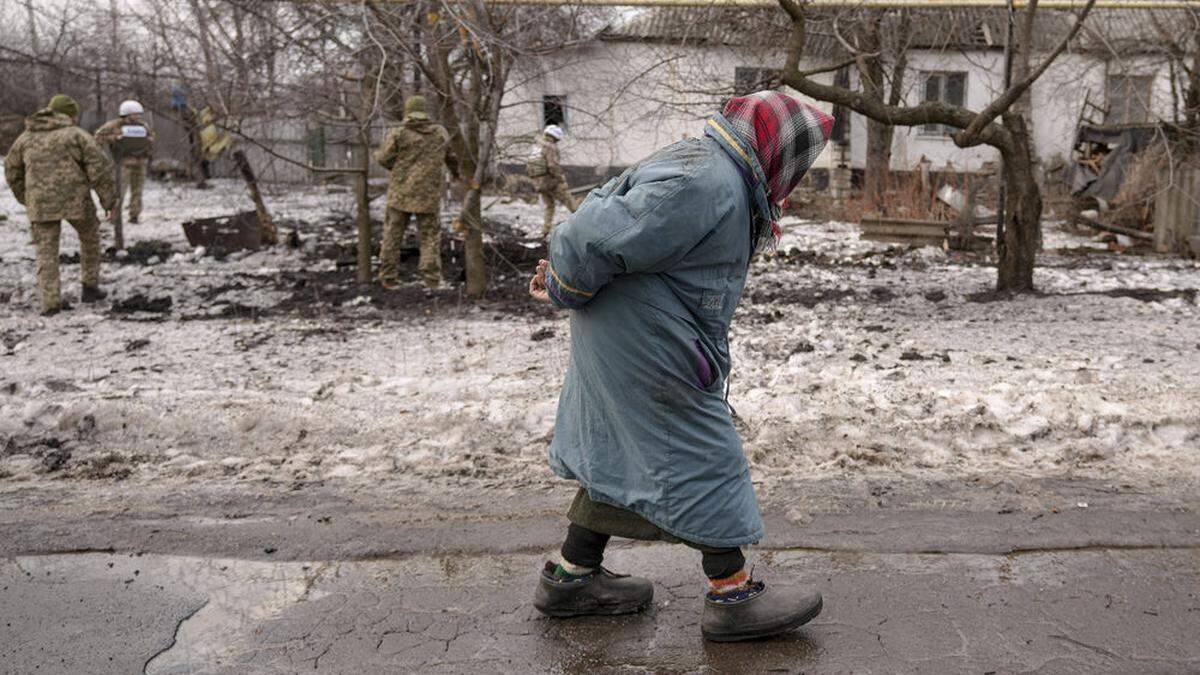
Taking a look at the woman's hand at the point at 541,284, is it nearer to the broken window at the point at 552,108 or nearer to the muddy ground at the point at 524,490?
the muddy ground at the point at 524,490

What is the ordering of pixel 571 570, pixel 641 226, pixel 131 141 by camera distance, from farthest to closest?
pixel 131 141, pixel 571 570, pixel 641 226

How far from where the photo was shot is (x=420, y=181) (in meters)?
10.2

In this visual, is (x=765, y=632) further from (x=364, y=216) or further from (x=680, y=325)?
(x=364, y=216)

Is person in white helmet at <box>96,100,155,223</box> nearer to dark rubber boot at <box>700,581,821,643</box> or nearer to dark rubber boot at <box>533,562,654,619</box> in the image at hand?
dark rubber boot at <box>533,562,654,619</box>

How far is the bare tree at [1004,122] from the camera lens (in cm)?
742

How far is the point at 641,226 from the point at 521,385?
331cm

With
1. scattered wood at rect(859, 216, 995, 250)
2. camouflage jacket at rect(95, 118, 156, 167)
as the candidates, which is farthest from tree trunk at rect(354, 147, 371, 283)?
scattered wood at rect(859, 216, 995, 250)

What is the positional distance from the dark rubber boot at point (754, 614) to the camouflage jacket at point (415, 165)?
7.46m

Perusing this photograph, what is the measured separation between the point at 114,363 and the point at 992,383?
5.27 metres

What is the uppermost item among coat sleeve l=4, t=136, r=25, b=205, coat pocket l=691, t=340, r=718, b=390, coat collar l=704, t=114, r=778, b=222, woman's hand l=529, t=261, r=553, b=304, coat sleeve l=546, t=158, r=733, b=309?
coat sleeve l=4, t=136, r=25, b=205

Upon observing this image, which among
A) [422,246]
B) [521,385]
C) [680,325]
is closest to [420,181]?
[422,246]

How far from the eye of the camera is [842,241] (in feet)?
44.6

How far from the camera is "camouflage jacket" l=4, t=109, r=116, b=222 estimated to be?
30.4 feet

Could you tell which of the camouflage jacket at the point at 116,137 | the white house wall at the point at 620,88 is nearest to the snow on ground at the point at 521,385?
the white house wall at the point at 620,88
